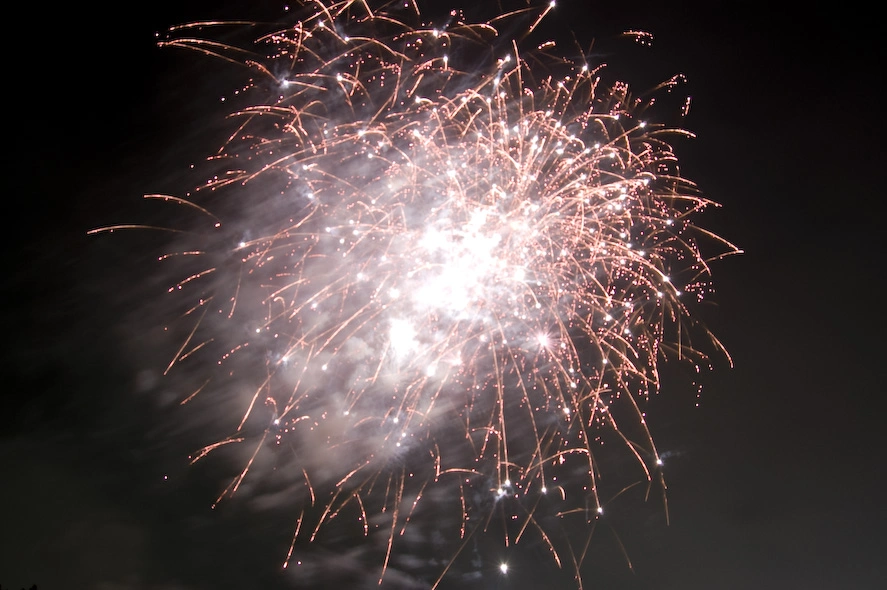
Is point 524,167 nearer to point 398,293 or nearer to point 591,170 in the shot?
point 591,170

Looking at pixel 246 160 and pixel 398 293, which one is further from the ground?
pixel 246 160

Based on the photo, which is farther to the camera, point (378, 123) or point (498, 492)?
point (498, 492)

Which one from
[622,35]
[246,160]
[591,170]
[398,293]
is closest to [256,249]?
[246,160]

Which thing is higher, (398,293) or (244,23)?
(244,23)

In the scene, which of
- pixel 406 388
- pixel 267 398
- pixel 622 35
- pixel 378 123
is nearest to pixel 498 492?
pixel 406 388

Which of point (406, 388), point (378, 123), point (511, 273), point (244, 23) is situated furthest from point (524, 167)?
point (244, 23)

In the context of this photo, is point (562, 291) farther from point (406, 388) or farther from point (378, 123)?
point (378, 123)

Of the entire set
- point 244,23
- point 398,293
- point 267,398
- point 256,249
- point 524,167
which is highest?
point 244,23
